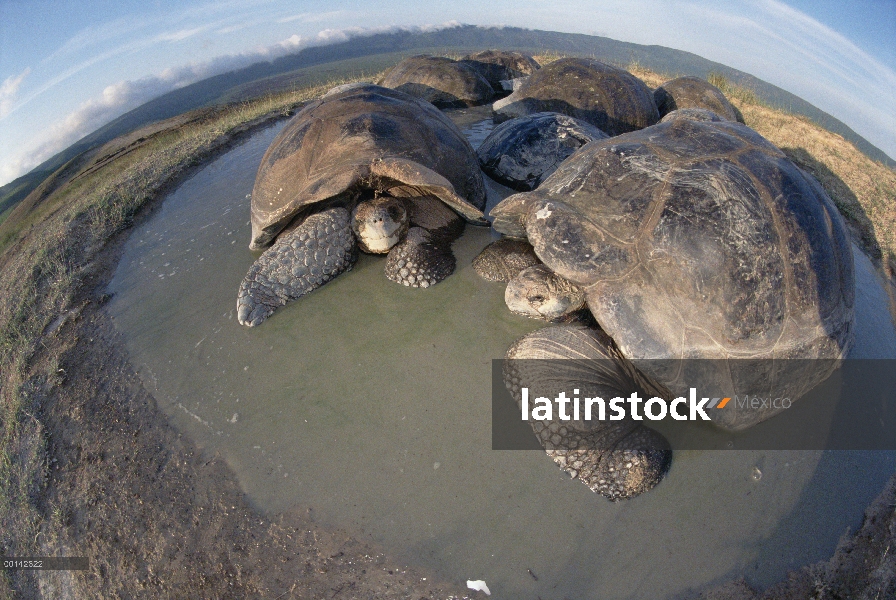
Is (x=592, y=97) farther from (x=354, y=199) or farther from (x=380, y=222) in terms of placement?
(x=380, y=222)

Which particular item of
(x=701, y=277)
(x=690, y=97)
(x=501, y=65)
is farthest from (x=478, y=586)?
(x=501, y=65)

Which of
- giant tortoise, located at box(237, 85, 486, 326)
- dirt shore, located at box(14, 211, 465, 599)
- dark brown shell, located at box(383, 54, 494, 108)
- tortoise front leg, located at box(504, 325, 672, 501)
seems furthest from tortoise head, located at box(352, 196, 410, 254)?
dark brown shell, located at box(383, 54, 494, 108)

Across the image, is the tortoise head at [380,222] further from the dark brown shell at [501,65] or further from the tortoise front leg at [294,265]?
the dark brown shell at [501,65]

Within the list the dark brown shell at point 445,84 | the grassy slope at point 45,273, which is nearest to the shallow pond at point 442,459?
the grassy slope at point 45,273

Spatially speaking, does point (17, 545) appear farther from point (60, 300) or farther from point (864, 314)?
point (864, 314)

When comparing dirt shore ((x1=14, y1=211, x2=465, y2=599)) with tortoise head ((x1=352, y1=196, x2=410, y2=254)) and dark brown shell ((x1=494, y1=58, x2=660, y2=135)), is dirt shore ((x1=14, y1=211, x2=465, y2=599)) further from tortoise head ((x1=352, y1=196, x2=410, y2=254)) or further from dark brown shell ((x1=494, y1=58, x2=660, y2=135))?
dark brown shell ((x1=494, y1=58, x2=660, y2=135))

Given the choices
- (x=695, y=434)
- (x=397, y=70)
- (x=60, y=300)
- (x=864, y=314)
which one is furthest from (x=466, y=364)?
(x=397, y=70)
